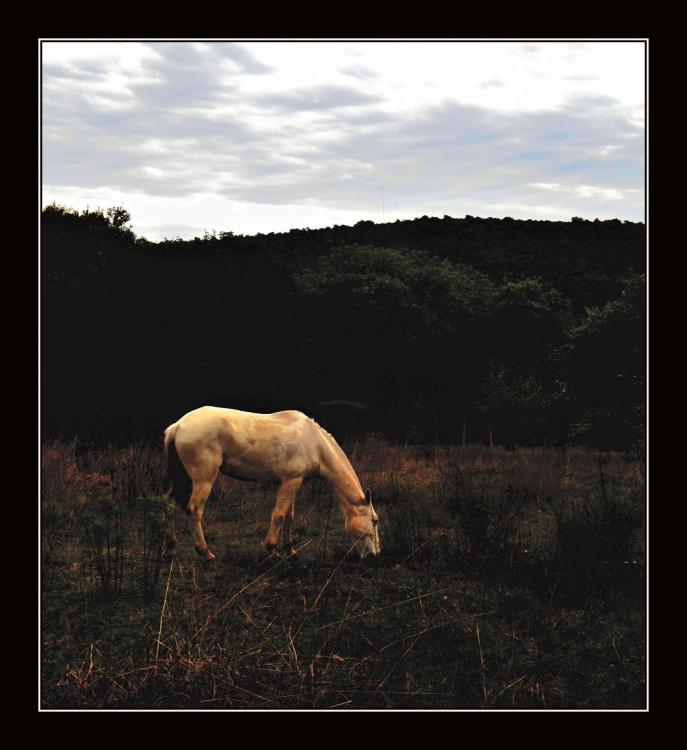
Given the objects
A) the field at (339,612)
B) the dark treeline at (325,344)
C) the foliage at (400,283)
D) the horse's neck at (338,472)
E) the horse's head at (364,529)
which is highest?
the foliage at (400,283)

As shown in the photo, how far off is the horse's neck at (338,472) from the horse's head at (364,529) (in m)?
0.18

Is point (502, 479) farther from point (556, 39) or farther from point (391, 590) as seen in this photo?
point (556, 39)

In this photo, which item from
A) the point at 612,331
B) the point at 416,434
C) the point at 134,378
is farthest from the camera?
the point at 416,434

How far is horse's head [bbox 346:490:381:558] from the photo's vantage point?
289 inches

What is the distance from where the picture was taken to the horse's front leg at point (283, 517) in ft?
24.1

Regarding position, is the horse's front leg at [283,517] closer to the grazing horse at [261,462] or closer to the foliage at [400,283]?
the grazing horse at [261,462]

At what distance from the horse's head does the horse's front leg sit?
66 centimetres

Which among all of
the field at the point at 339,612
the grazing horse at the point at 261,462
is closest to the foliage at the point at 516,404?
the field at the point at 339,612

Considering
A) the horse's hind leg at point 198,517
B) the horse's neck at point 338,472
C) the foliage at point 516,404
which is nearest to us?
the horse's hind leg at point 198,517

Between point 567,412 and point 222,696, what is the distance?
1451 cm

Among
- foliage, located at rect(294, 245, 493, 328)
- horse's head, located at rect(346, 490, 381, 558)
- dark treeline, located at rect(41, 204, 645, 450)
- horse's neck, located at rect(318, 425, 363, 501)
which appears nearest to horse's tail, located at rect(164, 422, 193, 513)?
horse's neck, located at rect(318, 425, 363, 501)

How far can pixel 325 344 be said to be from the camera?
64.0 ft

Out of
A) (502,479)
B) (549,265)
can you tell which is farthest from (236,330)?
(549,265)

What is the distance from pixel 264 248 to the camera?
44.6 ft
